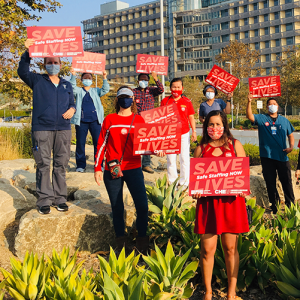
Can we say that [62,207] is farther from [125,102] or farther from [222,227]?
[222,227]

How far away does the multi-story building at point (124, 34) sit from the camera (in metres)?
104

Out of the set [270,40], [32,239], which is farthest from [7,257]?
[270,40]


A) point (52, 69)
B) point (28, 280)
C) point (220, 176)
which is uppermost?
point (52, 69)

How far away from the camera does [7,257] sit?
4.66 m

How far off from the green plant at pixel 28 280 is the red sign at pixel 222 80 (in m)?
5.46

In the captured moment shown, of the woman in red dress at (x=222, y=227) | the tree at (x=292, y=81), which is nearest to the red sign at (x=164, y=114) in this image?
the woman in red dress at (x=222, y=227)

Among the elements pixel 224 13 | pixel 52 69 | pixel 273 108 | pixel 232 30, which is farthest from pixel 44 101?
pixel 224 13

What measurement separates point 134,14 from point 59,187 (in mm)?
109906

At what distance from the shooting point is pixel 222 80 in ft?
25.1

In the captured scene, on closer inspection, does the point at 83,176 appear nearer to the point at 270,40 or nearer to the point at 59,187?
the point at 59,187

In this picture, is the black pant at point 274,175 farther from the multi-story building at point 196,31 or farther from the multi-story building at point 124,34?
the multi-story building at point 124,34

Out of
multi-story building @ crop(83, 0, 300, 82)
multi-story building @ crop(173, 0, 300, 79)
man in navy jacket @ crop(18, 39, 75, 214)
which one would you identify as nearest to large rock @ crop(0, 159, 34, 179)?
man in navy jacket @ crop(18, 39, 75, 214)

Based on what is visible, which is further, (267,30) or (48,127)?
(267,30)

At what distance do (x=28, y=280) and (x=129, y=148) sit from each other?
1.77 metres
